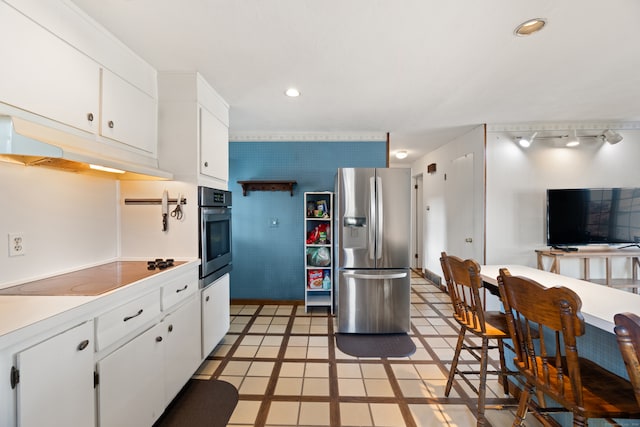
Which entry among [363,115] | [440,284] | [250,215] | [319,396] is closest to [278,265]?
[250,215]

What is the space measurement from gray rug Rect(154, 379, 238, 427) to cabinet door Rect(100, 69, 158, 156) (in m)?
1.84

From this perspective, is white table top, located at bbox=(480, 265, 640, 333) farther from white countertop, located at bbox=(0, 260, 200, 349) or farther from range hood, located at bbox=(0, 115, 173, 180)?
range hood, located at bbox=(0, 115, 173, 180)

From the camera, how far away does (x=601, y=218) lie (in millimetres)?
3156

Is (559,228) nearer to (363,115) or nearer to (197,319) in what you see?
(363,115)

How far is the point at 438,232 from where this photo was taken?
4781mm

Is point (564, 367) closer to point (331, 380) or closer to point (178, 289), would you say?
point (331, 380)

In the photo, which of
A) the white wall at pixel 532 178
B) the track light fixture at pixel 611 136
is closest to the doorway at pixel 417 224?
the white wall at pixel 532 178

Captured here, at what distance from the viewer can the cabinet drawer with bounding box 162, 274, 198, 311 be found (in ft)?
5.62

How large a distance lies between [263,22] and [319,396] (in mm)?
2522

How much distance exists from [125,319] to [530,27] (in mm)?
2827

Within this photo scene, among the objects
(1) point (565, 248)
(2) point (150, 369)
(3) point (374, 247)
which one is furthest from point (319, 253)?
(1) point (565, 248)

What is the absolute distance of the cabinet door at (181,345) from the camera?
172cm

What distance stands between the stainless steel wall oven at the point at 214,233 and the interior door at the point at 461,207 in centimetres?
313

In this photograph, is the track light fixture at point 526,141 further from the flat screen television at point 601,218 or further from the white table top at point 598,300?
the white table top at point 598,300
